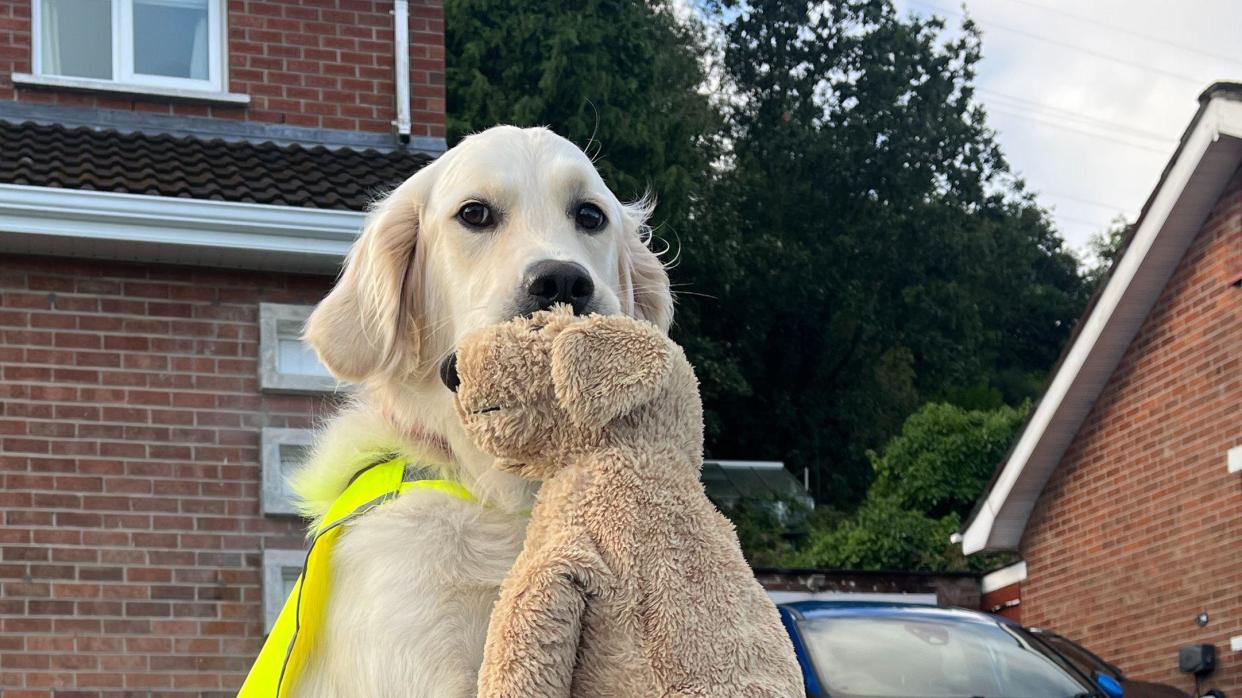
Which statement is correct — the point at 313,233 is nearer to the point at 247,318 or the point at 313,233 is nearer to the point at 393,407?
the point at 247,318

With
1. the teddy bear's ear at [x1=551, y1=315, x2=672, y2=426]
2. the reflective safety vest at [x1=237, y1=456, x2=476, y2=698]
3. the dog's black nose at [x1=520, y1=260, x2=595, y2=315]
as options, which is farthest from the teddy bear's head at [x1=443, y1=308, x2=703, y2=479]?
the reflective safety vest at [x1=237, y1=456, x2=476, y2=698]

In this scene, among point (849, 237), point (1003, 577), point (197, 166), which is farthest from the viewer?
point (849, 237)

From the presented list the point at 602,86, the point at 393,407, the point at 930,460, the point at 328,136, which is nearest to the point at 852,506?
the point at 930,460

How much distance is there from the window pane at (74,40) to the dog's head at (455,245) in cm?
876

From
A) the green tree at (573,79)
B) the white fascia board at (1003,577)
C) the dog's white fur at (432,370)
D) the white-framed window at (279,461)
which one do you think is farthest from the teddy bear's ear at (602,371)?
the green tree at (573,79)

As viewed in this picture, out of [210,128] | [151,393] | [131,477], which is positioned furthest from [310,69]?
[131,477]

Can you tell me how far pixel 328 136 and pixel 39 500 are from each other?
339 cm

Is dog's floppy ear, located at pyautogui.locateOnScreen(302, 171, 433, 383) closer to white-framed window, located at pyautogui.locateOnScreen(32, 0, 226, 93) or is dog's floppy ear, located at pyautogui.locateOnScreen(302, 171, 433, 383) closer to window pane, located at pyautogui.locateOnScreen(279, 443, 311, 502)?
window pane, located at pyautogui.locateOnScreen(279, 443, 311, 502)

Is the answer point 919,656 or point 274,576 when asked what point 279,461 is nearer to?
point 274,576

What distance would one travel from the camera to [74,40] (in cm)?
1163

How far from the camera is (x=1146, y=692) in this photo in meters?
9.32

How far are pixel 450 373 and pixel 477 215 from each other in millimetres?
402

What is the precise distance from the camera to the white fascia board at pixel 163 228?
31.1 ft

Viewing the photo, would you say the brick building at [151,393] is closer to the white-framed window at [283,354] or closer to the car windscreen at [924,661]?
the white-framed window at [283,354]
